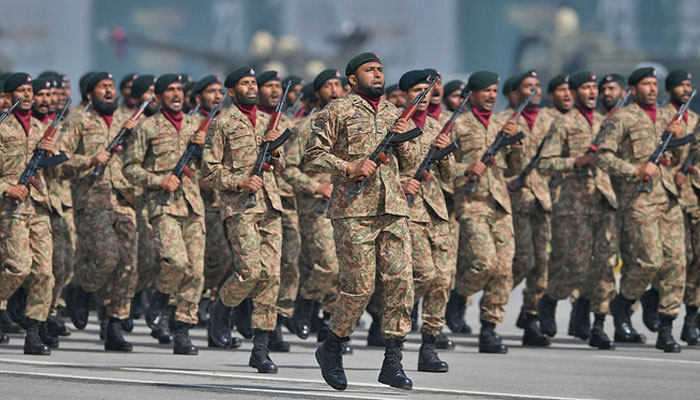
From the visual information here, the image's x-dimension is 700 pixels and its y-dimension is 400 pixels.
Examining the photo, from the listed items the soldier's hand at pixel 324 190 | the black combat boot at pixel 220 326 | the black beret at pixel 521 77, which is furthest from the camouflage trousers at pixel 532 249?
the black combat boot at pixel 220 326

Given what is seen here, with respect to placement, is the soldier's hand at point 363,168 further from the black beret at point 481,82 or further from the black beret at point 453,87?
the black beret at point 453,87

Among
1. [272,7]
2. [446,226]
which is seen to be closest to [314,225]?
[446,226]

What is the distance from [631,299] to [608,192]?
35.1 inches

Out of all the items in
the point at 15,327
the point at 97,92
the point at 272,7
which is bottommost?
the point at 15,327

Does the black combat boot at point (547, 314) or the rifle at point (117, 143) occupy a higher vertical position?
the rifle at point (117, 143)

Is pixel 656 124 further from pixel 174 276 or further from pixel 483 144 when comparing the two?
pixel 174 276

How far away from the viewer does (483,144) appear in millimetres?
13625

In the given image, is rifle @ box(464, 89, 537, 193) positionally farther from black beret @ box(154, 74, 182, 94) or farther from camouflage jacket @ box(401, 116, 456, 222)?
black beret @ box(154, 74, 182, 94)

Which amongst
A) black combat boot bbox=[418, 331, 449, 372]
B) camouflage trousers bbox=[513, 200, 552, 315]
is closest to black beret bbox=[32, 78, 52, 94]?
black combat boot bbox=[418, 331, 449, 372]

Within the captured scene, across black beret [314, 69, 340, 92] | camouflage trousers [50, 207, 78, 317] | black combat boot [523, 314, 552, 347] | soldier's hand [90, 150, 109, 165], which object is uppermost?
black beret [314, 69, 340, 92]

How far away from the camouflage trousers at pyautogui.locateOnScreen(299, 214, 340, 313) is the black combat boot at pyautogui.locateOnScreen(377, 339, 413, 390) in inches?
145

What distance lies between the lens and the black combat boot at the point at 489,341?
43.5 ft

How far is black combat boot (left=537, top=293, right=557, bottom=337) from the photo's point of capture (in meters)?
14.6

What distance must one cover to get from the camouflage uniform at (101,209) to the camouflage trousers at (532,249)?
3.21m
